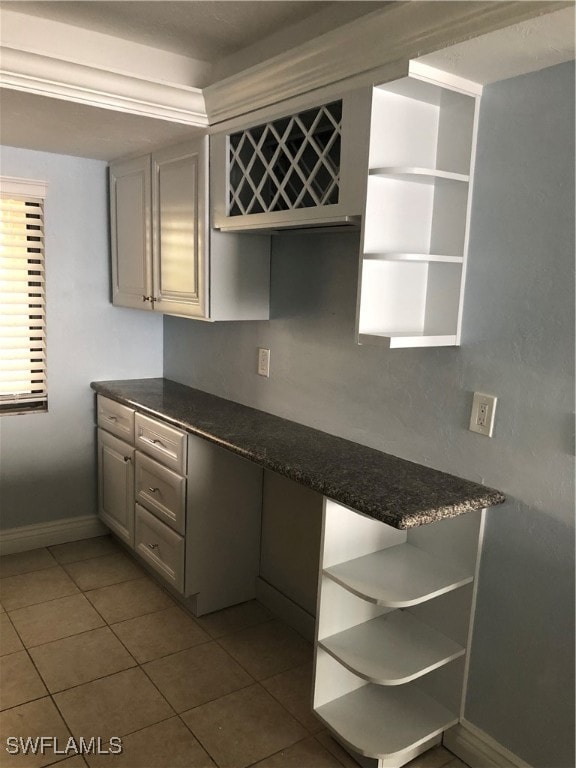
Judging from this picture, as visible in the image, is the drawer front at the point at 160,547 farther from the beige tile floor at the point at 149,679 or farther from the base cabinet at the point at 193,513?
the beige tile floor at the point at 149,679

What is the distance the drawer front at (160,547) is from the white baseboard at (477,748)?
123cm

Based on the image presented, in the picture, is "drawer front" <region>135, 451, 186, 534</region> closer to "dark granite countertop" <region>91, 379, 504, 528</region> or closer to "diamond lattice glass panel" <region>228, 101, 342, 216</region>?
"dark granite countertop" <region>91, 379, 504, 528</region>

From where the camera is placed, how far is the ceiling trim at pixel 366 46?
4.72 ft

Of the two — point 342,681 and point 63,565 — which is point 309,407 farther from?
point 63,565

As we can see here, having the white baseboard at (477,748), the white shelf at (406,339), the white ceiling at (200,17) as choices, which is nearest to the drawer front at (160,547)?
the white baseboard at (477,748)

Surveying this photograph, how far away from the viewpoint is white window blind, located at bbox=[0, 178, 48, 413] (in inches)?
122

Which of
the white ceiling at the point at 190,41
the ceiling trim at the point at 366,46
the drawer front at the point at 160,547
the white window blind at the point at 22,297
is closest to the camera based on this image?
the ceiling trim at the point at 366,46

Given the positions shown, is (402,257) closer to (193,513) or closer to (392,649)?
(392,649)

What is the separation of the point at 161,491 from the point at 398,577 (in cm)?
129

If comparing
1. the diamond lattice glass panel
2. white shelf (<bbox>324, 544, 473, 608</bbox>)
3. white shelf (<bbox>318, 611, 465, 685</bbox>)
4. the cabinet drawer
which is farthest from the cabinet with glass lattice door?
white shelf (<bbox>318, 611, 465, 685</bbox>)

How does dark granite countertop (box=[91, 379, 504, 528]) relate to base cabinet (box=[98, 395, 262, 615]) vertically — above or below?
Answer: above

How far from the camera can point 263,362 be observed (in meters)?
2.80

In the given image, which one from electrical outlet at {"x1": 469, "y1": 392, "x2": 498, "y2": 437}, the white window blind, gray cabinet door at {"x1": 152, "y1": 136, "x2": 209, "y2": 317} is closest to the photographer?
electrical outlet at {"x1": 469, "y1": 392, "x2": 498, "y2": 437}

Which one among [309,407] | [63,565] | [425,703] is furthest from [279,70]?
[63,565]
